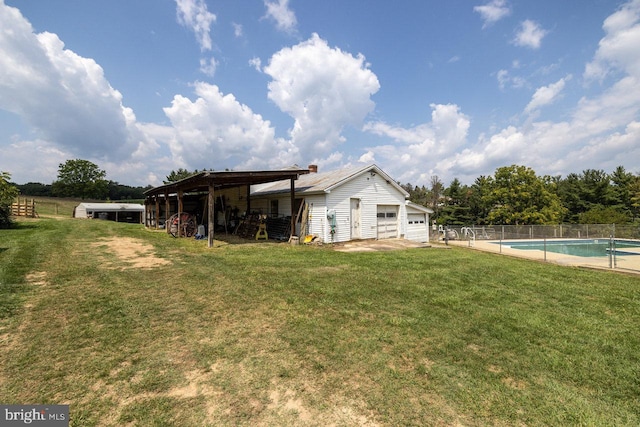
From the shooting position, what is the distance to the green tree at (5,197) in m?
15.1

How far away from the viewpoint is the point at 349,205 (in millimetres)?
15000

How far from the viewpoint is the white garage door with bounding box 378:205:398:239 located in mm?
16516

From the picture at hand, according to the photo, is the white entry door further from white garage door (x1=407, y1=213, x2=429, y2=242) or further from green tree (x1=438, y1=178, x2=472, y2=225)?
green tree (x1=438, y1=178, x2=472, y2=225)

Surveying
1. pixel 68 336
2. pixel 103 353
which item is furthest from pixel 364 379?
pixel 68 336

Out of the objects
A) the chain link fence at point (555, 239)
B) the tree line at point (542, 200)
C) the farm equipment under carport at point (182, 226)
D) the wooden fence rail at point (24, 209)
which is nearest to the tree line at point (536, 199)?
the tree line at point (542, 200)

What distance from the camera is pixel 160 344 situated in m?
3.51

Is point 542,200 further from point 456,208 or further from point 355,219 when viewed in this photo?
point 355,219

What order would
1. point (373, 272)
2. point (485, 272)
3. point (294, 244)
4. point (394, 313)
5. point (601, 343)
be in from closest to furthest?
point (601, 343), point (394, 313), point (373, 272), point (485, 272), point (294, 244)

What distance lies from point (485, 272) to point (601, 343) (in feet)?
14.8

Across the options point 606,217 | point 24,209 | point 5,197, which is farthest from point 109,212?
point 606,217

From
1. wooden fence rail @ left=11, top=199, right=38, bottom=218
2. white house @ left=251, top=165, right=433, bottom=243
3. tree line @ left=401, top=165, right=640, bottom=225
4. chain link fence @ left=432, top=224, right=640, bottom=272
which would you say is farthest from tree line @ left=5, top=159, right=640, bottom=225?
white house @ left=251, top=165, right=433, bottom=243

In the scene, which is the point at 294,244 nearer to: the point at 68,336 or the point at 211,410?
the point at 68,336

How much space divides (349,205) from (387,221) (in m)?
3.20

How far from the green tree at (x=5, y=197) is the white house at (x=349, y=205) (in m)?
13.1
